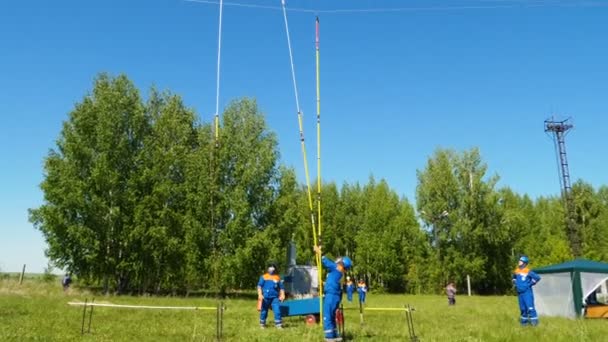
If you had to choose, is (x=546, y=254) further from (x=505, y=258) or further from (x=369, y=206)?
(x=369, y=206)

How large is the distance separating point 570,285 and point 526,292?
6592 millimetres

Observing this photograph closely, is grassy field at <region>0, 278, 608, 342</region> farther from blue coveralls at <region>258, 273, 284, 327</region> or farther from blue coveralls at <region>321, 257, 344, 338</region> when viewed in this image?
blue coveralls at <region>321, 257, 344, 338</region>

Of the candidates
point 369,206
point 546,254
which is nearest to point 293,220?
point 369,206

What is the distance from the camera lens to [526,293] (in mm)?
17562

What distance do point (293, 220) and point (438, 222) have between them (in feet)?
80.8

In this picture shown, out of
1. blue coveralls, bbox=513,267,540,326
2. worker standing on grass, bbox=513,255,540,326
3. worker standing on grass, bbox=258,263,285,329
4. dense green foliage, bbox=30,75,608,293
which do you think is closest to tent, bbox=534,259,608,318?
worker standing on grass, bbox=513,255,540,326

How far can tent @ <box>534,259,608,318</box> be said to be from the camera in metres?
22.5

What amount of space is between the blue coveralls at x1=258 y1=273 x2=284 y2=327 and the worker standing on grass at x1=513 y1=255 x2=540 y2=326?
758 cm

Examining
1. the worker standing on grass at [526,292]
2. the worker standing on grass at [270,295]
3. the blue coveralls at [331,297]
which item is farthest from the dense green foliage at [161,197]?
the blue coveralls at [331,297]

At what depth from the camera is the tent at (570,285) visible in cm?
2255

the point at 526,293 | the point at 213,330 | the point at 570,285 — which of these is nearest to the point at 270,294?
the point at 213,330

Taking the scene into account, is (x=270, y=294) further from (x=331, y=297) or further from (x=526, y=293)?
(x=526, y=293)

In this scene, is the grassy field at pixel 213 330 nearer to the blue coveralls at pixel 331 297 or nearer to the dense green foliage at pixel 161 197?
the blue coveralls at pixel 331 297

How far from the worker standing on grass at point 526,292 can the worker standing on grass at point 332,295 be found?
767 cm
